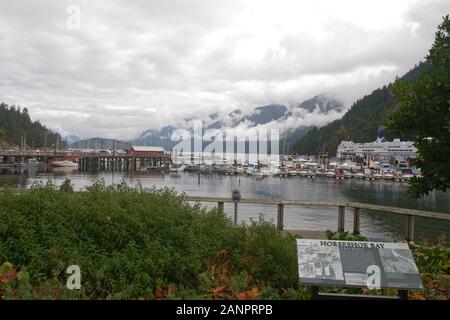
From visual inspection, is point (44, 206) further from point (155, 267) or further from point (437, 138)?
point (437, 138)

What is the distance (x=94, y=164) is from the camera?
163500 mm

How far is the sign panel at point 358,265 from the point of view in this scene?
515cm

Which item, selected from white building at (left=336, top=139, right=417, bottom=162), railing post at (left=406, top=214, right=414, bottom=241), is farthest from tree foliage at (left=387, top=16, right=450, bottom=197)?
white building at (left=336, top=139, right=417, bottom=162)

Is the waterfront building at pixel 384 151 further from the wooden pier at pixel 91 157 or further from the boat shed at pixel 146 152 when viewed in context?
the boat shed at pixel 146 152

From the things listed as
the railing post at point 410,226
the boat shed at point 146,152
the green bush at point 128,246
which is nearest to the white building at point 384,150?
the boat shed at point 146,152

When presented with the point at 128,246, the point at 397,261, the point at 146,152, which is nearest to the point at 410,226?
the point at 397,261

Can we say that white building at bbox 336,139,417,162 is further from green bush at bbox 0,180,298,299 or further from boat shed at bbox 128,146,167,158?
green bush at bbox 0,180,298,299

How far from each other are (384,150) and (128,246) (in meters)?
176

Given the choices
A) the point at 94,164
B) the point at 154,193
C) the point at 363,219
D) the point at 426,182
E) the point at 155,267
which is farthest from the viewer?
the point at 94,164

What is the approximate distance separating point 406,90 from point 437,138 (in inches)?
39.4

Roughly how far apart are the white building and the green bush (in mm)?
164423

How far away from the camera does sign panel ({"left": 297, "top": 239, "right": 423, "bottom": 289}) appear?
5148 millimetres

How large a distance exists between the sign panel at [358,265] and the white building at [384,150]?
165219mm
